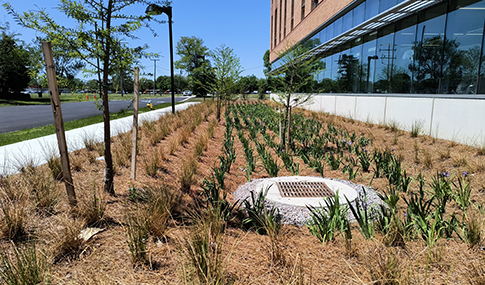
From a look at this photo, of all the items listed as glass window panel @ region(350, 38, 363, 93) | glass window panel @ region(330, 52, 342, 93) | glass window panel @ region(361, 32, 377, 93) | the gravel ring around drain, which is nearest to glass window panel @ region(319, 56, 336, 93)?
glass window panel @ region(330, 52, 342, 93)

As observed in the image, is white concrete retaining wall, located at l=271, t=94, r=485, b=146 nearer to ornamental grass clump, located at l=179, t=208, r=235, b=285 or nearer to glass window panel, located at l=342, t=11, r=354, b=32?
glass window panel, located at l=342, t=11, r=354, b=32

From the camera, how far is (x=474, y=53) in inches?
314

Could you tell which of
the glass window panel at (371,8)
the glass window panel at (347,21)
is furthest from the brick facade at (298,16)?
the glass window panel at (371,8)

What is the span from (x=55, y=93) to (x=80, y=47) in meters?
0.86

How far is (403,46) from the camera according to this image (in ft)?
37.1

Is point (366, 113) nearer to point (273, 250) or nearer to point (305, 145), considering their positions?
point (305, 145)

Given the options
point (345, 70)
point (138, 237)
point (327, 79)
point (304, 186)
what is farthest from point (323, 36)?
point (138, 237)

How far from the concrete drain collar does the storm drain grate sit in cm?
4

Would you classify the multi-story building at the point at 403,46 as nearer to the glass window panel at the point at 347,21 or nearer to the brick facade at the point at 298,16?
the glass window panel at the point at 347,21

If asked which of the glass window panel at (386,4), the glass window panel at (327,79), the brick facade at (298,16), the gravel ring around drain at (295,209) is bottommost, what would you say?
the gravel ring around drain at (295,209)

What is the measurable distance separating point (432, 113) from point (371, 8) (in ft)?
19.3

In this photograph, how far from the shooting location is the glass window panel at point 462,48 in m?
7.89

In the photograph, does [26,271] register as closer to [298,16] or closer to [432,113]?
[432,113]

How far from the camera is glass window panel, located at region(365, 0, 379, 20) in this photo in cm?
1227
